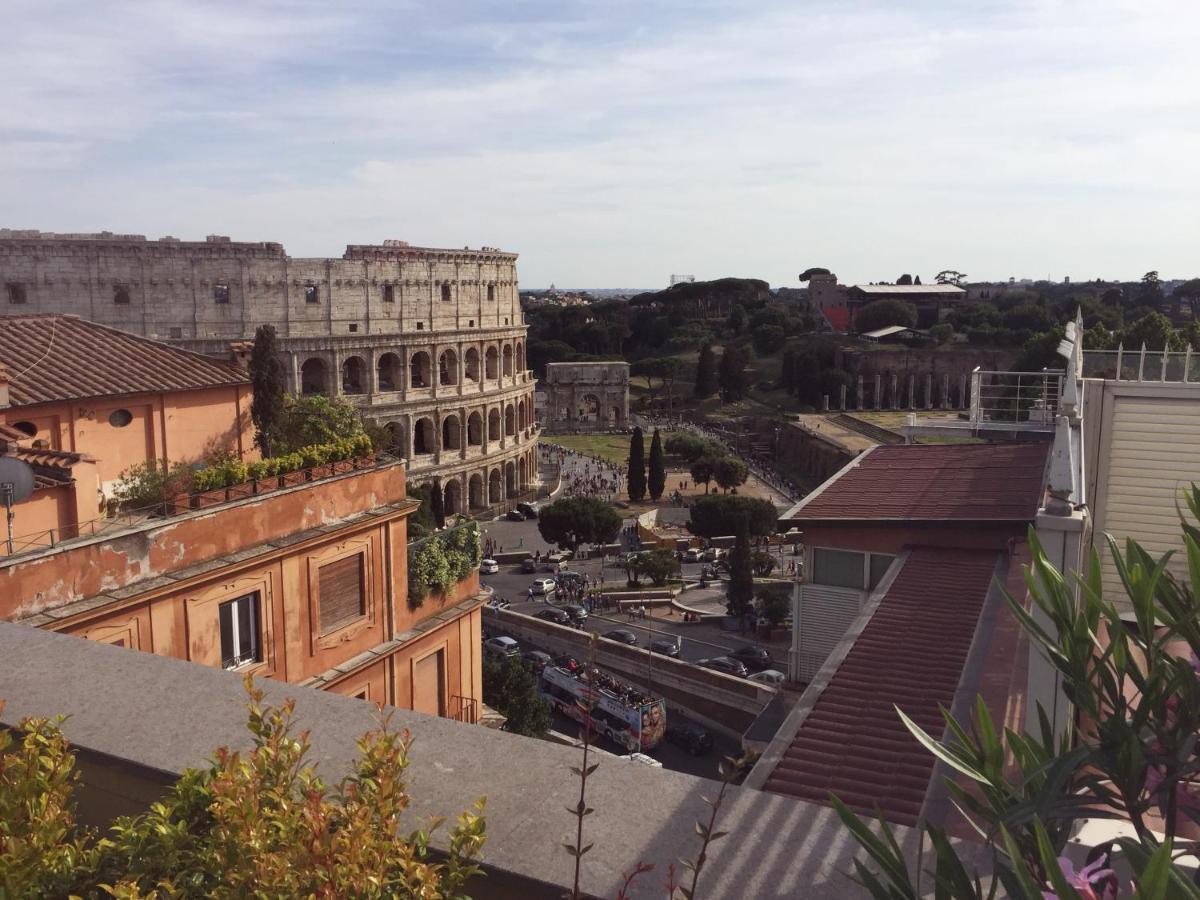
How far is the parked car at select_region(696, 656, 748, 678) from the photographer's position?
2306 cm

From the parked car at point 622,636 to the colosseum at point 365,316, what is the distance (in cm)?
1357

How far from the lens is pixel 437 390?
42219 mm

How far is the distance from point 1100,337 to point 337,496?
40.0 m

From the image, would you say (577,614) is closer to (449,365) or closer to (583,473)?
(449,365)

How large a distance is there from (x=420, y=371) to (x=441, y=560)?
33.0 metres

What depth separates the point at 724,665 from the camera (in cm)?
2353

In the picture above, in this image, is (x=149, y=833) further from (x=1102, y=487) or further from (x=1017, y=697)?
(x=1102, y=487)

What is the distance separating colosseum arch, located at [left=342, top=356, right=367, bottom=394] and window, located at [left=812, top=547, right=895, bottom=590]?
32.1 m

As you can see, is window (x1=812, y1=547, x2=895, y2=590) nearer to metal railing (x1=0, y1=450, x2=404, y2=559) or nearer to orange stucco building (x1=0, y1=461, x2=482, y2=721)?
orange stucco building (x1=0, y1=461, x2=482, y2=721)

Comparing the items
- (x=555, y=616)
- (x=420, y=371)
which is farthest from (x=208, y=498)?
(x=420, y=371)

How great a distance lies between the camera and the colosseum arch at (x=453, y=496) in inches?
1702

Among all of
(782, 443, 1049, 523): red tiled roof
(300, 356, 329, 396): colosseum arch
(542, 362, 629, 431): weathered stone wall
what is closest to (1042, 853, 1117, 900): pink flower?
(782, 443, 1049, 523): red tiled roof

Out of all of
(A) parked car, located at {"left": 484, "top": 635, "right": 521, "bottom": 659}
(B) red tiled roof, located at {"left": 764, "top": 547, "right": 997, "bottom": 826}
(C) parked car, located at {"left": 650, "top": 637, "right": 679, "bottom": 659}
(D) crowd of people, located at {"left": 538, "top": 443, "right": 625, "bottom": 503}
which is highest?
(B) red tiled roof, located at {"left": 764, "top": 547, "right": 997, "bottom": 826}

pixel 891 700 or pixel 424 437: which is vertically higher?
pixel 891 700
